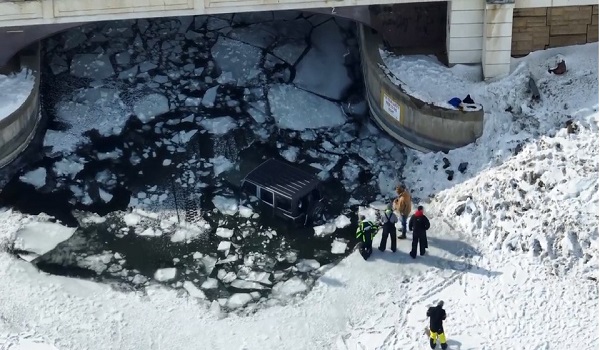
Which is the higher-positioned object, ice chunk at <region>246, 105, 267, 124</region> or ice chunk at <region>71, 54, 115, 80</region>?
ice chunk at <region>71, 54, 115, 80</region>

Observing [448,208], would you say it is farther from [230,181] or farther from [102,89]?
[102,89]

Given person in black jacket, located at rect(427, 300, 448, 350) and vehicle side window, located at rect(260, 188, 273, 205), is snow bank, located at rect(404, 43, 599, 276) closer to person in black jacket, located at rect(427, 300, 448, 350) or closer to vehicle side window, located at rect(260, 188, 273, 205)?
person in black jacket, located at rect(427, 300, 448, 350)

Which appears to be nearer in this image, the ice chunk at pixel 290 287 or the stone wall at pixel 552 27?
the ice chunk at pixel 290 287

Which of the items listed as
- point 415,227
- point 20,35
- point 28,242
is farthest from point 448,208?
point 20,35

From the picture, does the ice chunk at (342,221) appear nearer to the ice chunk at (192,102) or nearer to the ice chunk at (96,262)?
the ice chunk at (96,262)

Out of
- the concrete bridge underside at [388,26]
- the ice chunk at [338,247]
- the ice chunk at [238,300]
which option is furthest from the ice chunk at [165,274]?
the concrete bridge underside at [388,26]

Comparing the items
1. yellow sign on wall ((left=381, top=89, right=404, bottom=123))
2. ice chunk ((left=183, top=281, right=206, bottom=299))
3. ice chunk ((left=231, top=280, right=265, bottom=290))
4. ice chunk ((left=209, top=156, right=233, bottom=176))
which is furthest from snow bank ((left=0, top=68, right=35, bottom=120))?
yellow sign on wall ((left=381, top=89, right=404, bottom=123))

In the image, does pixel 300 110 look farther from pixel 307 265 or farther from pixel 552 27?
pixel 552 27

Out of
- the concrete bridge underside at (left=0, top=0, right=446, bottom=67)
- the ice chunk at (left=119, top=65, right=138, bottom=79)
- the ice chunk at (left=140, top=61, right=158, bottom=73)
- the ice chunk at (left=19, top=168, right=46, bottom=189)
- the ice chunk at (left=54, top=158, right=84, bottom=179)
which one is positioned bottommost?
the ice chunk at (left=19, top=168, right=46, bottom=189)
